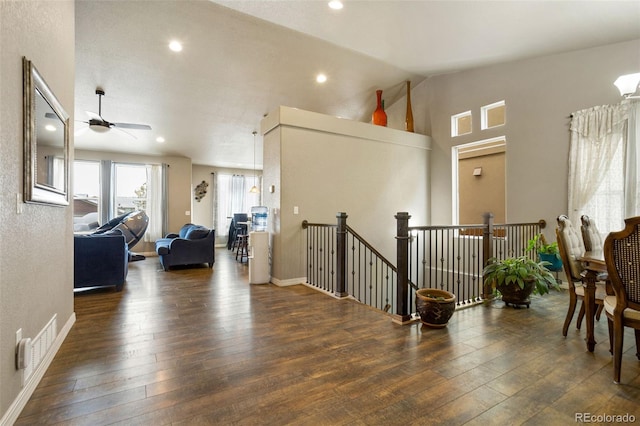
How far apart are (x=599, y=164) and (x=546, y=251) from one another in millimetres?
1362

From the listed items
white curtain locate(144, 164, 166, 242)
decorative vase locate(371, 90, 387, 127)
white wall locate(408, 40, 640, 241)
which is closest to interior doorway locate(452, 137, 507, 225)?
white wall locate(408, 40, 640, 241)

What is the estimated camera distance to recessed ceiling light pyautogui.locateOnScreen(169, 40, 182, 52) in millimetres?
4070

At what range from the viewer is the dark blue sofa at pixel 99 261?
161 inches

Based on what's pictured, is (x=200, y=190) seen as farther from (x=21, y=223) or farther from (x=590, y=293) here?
(x=590, y=293)

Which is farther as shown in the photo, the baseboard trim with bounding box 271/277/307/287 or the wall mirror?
the baseboard trim with bounding box 271/277/307/287

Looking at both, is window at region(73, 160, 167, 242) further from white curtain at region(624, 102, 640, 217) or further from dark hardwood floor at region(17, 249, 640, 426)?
white curtain at region(624, 102, 640, 217)

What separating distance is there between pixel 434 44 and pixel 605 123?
2.56m

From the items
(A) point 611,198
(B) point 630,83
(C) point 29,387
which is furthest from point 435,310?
(A) point 611,198

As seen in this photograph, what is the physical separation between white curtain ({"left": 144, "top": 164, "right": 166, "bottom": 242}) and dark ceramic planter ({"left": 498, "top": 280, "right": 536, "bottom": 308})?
8400 mm

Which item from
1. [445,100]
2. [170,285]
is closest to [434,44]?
[445,100]

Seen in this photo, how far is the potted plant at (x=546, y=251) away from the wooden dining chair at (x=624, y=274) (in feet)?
8.35

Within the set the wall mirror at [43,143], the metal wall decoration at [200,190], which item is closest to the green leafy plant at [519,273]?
the wall mirror at [43,143]

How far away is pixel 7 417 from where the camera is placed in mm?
1464

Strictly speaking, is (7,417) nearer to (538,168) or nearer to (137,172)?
(538,168)
